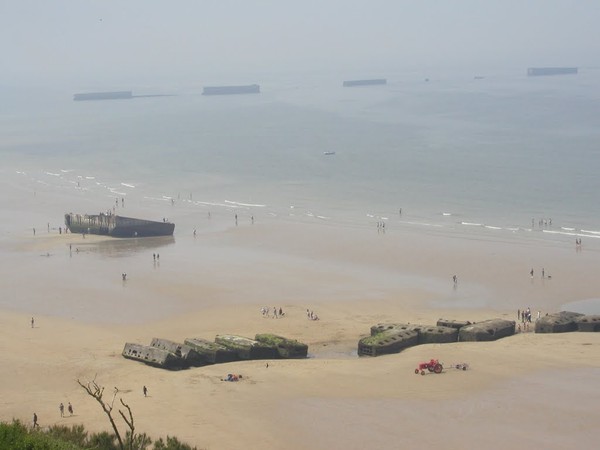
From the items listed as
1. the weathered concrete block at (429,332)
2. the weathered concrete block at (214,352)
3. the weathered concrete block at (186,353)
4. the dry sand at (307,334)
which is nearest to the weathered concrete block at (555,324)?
the dry sand at (307,334)

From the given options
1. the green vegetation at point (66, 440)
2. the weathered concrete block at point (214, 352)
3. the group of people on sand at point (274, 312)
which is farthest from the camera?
the group of people on sand at point (274, 312)

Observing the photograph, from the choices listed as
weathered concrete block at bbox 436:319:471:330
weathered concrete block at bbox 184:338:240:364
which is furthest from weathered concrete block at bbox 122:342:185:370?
weathered concrete block at bbox 436:319:471:330

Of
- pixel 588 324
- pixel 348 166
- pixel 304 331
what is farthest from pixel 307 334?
pixel 348 166

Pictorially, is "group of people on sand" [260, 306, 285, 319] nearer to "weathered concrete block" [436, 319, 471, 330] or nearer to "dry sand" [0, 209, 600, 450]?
"dry sand" [0, 209, 600, 450]

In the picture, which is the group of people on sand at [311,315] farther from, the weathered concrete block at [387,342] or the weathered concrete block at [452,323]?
the weathered concrete block at [452,323]

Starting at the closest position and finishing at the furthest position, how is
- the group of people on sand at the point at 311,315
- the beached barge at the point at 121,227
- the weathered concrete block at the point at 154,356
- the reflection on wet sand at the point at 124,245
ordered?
the weathered concrete block at the point at 154,356, the group of people on sand at the point at 311,315, the reflection on wet sand at the point at 124,245, the beached barge at the point at 121,227

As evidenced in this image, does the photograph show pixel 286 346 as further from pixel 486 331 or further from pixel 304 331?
pixel 486 331
